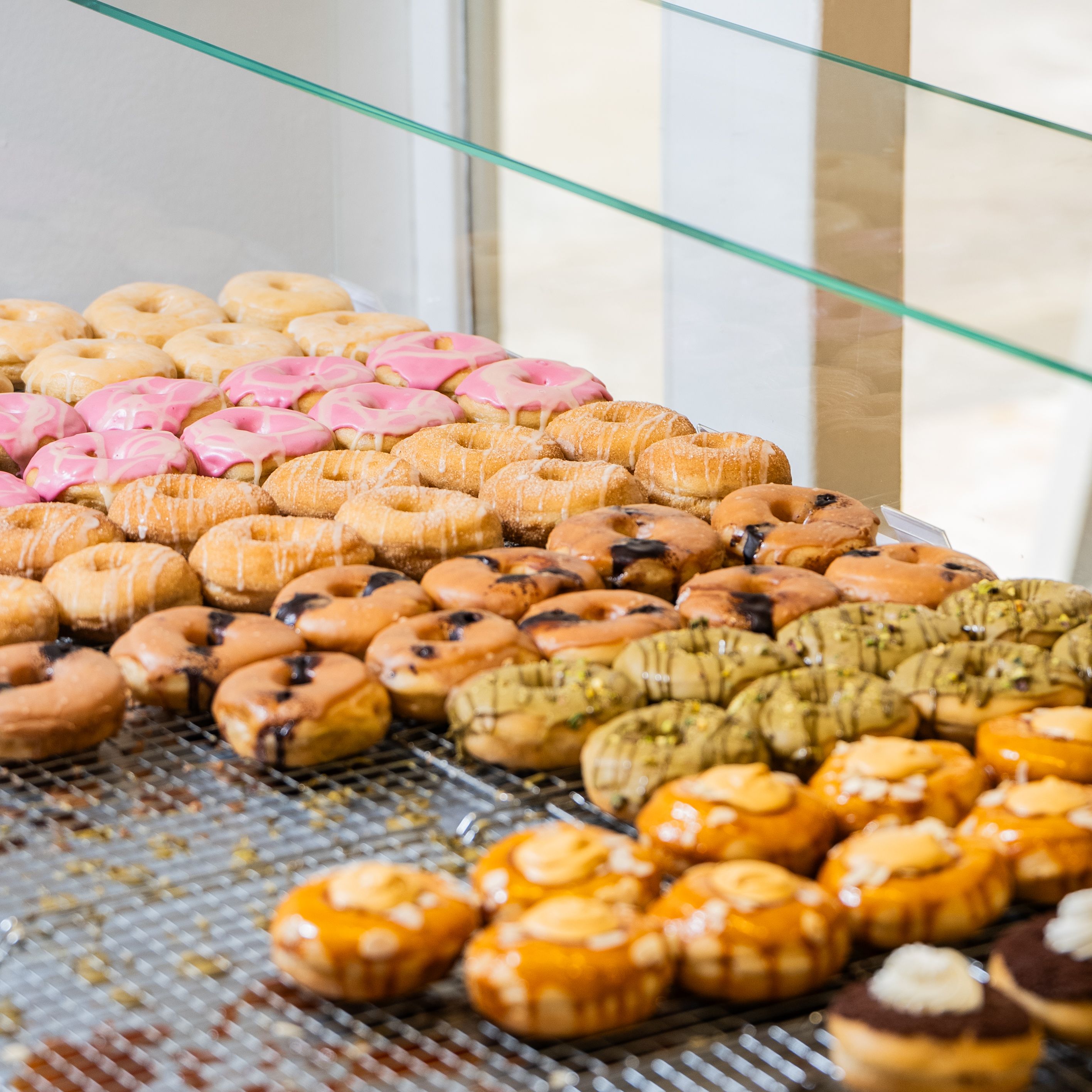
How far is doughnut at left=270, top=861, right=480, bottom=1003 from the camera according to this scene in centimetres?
108


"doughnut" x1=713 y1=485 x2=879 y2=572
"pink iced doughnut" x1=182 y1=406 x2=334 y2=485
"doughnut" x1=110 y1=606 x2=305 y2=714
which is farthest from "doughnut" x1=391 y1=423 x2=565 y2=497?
"doughnut" x1=110 y1=606 x2=305 y2=714

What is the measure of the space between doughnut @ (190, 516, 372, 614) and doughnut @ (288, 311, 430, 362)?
2.93ft

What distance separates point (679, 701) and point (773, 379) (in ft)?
6.55

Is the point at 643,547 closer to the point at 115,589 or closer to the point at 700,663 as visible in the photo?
the point at 700,663

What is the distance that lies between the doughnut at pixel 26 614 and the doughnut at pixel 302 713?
321 mm

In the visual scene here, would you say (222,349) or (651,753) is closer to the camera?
(651,753)

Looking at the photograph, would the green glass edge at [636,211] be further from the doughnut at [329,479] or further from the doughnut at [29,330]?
the doughnut at [29,330]

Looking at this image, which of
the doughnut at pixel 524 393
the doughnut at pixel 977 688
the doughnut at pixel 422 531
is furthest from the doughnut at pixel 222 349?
the doughnut at pixel 977 688

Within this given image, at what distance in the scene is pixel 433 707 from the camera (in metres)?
1.55

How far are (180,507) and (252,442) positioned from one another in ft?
0.88

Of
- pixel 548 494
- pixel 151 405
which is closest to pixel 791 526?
pixel 548 494

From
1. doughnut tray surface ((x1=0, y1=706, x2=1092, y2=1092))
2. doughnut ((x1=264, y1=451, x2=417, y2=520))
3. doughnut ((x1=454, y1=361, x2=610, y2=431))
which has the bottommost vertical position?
doughnut tray surface ((x1=0, y1=706, x2=1092, y2=1092))

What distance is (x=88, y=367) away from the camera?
8.44 feet

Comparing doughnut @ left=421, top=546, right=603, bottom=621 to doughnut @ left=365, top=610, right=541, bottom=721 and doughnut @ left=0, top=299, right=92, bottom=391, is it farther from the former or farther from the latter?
doughnut @ left=0, top=299, right=92, bottom=391
